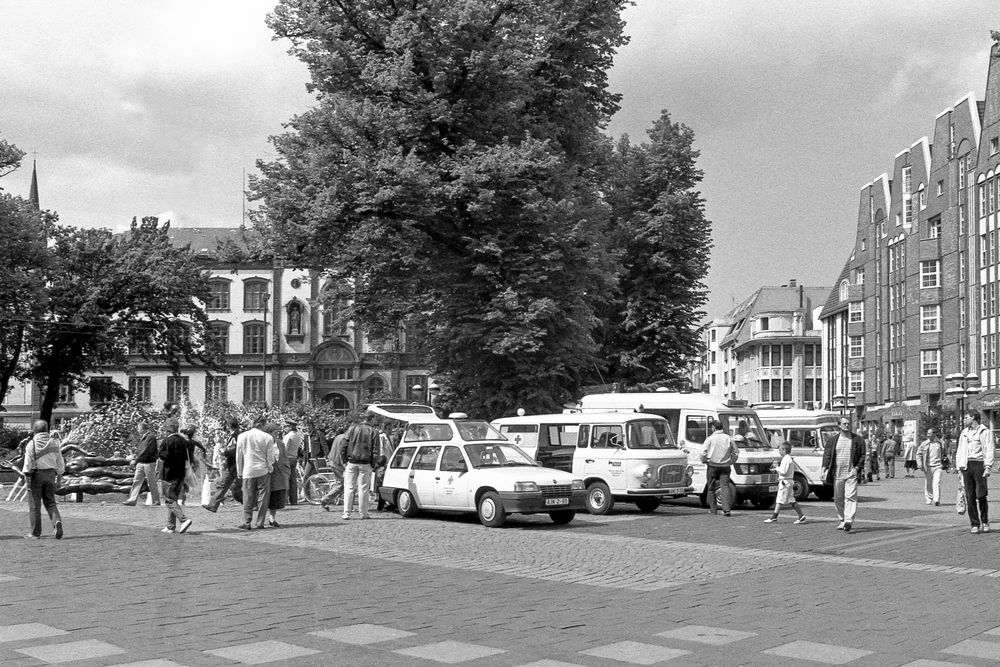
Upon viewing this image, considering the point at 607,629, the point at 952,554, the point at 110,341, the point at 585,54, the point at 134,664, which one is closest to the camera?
the point at 134,664

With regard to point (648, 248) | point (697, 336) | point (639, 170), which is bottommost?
point (697, 336)

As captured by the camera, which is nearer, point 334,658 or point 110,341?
point 334,658

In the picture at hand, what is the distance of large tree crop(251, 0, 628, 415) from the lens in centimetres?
2852

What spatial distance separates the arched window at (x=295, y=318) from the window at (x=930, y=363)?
44.4 meters

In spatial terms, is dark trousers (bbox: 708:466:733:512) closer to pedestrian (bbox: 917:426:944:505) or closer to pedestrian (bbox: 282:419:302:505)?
pedestrian (bbox: 917:426:944:505)

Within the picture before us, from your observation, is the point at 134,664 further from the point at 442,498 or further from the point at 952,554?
the point at 442,498

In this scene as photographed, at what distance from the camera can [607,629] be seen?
9375 millimetres

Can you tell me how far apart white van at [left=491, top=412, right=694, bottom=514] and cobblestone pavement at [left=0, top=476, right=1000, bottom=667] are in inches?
142

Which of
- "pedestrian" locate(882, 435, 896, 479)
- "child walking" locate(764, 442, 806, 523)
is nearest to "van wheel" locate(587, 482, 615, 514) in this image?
"child walking" locate(764, 442, 806, 523)

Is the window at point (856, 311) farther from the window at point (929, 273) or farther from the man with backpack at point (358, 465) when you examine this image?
the man with backpack at point (358, 465)

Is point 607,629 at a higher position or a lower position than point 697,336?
lower

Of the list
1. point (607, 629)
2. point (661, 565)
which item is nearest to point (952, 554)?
point (661, 565)

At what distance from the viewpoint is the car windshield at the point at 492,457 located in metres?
20.8

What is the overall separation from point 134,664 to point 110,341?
57139 millimetres
